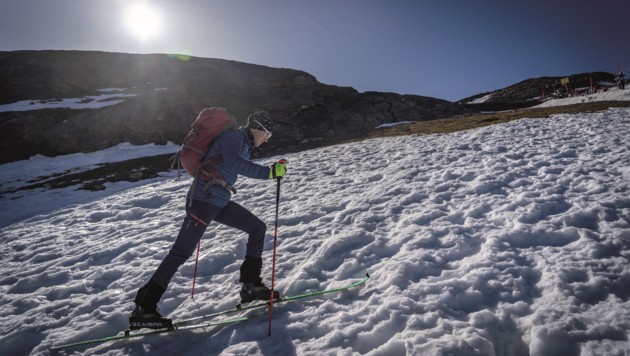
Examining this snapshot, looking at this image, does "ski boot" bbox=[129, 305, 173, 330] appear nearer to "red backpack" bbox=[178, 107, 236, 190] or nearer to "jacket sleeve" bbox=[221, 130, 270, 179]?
"red backpack" bbox=[178, 107, 236, 190]

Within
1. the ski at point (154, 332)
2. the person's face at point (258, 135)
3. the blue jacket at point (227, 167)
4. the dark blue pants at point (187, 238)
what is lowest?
the ski at point (154, 332)

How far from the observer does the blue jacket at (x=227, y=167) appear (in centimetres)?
391

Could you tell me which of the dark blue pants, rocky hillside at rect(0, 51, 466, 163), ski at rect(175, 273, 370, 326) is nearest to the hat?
the dark blue pants

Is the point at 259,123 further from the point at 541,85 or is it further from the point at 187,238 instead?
the point at 541,85

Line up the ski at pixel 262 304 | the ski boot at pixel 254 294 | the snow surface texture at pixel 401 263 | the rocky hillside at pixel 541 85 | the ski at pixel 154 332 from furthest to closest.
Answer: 1. the rocky hillside at pixel 541 85
2. the ski boot at pixel 254 294
3. the ski at pixel 262 304
4. the ski at pixel 154 332
5. the snow surface texture at pixel 401 263

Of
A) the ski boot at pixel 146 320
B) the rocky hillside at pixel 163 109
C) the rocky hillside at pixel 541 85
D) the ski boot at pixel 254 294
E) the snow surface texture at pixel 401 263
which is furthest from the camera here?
the rocky hillside at pixel 541 85

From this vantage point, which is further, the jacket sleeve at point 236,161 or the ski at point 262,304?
the ski at point 262,304

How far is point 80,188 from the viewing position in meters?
15.3

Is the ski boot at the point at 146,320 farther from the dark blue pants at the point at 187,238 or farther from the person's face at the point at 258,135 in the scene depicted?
the person's face at the point at 258,135

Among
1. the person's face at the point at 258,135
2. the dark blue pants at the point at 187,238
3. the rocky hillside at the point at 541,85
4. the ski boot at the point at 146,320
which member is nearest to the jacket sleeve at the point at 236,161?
the person's face at the point at 258,135

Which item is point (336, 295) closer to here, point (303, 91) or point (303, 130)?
point (303, 130)

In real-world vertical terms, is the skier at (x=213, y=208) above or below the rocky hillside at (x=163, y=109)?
below

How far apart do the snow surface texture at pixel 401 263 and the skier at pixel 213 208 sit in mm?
Result: 452

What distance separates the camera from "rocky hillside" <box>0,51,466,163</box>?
26.1 meters
